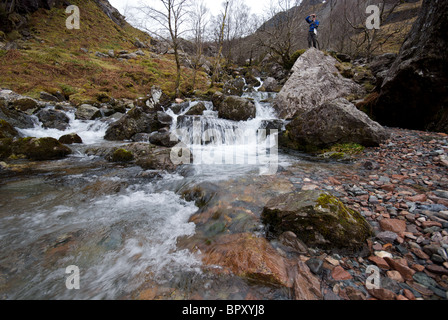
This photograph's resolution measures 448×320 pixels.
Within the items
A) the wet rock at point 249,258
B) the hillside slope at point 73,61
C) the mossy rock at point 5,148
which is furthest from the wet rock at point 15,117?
the wet rock at point 249,258

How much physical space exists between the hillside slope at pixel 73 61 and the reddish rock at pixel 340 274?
55.6ft

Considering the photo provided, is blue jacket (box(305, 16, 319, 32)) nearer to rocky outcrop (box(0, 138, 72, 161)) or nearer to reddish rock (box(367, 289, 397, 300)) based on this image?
reddish rock (box(367, 289, 397, 300))

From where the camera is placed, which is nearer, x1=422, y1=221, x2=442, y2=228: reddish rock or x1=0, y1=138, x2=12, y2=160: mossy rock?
x1=422, y1=221, x2=442, y2=228: reddish rock

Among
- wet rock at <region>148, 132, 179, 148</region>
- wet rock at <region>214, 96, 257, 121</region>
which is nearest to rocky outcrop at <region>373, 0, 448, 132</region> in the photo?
wet rock at <region>214, 96, 257, 121</region>

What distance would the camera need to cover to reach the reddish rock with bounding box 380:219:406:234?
91.7 inches

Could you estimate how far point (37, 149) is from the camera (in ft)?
21.8

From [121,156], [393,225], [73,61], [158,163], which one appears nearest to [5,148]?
[121,156]

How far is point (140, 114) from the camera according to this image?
33.2 ft

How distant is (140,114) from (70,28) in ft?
88.8

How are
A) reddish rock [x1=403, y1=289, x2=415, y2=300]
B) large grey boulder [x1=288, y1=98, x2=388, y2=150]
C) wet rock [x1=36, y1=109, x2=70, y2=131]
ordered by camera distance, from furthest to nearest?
wet rock [x1=36, y1=109, x2=70, y2=131] → large grey boulder [x1=288, y1=98, x2=388, y2=150] → reddish rock [x1=403, y1=289, x2=415, y2=300]

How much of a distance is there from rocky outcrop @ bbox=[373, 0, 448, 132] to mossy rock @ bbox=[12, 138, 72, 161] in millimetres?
12655

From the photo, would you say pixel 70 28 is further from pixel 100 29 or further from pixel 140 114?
pixel 140 114

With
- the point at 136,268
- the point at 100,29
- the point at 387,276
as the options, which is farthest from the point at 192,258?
the point at 100,29
